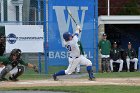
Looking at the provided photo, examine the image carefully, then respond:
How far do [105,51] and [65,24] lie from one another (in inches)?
87.3

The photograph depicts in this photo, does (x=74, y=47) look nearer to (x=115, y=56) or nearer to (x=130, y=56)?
(x=115, y=56)

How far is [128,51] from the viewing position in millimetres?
22500

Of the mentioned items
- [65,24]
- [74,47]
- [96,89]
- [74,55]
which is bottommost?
[96,89]

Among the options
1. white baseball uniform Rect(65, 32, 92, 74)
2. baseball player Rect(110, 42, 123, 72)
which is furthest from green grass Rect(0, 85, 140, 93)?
baseball player Rect(110, 42, 123, 72)

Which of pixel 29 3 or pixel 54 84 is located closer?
pixel 54 84

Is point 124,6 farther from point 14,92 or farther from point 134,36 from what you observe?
point 14,92

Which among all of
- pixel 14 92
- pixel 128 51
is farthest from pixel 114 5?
pixel 14 92

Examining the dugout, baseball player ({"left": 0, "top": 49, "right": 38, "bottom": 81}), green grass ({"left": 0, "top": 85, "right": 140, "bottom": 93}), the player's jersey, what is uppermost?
the dugout

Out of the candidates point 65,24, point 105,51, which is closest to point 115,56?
point 105,51

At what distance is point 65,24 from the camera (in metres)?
21.0

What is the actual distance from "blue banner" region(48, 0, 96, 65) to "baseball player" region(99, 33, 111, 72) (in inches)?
17.1

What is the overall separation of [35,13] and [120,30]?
29.1ft

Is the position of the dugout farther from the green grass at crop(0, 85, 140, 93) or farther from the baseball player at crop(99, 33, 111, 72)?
the green grass at crop(0, 85, 140, 93)

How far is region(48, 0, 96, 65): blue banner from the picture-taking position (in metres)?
20.8
